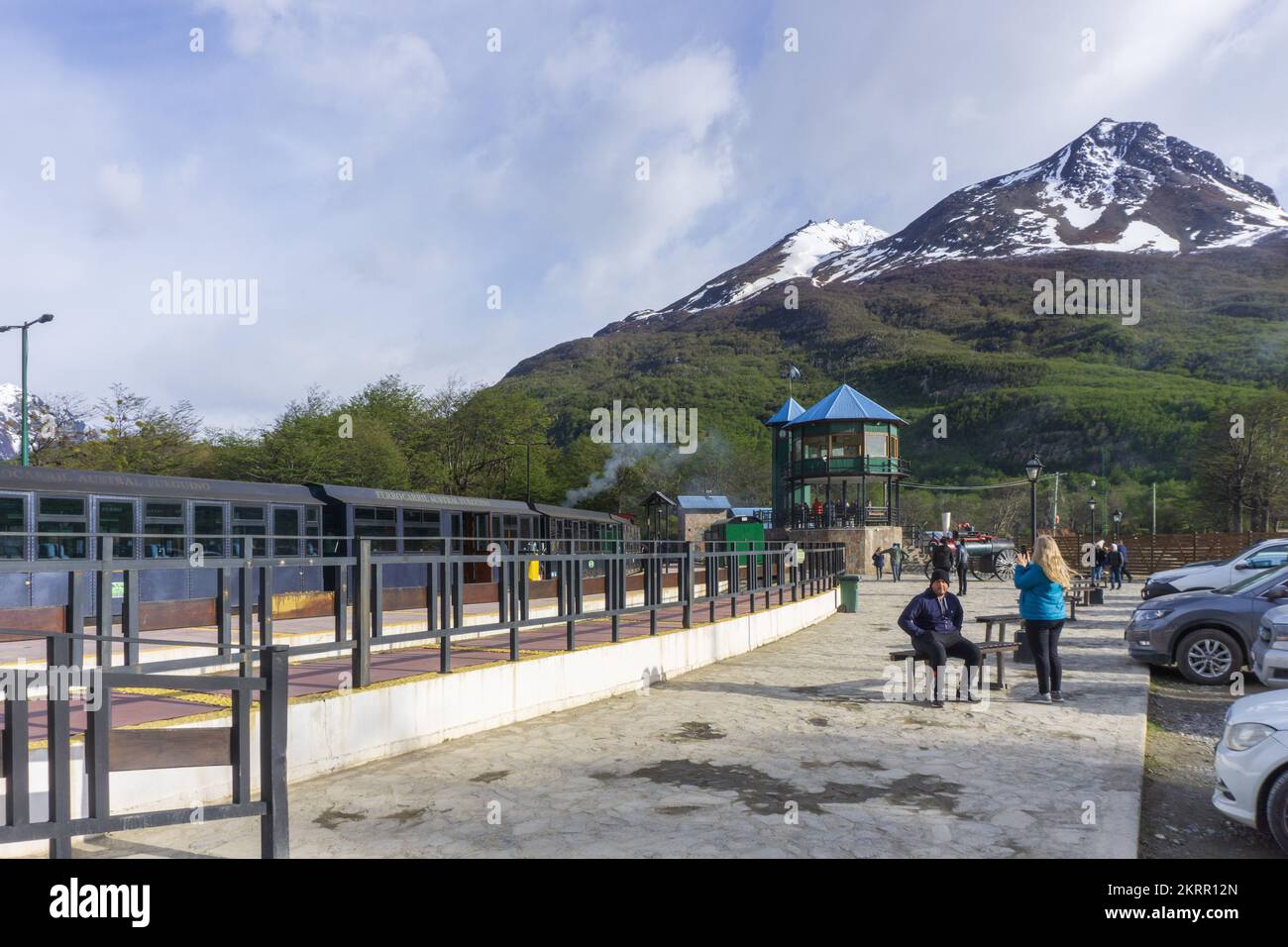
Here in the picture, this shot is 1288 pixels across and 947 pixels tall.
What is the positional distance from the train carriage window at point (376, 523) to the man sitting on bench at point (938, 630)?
1287 cm

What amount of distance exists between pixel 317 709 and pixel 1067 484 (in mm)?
96024

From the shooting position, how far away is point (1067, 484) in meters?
92.7

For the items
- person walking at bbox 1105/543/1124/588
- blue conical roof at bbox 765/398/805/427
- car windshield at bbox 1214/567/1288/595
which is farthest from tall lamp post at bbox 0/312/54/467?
blue conical roof at bbox 765/398/805/427

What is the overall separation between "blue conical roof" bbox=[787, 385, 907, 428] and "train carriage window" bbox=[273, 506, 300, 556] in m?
34.4

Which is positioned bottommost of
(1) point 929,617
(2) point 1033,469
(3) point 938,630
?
(3) point 938,630

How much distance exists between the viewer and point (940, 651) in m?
9.58

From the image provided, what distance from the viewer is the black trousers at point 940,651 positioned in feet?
31.4

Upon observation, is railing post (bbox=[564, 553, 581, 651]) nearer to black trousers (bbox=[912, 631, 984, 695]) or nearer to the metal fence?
the metal fence

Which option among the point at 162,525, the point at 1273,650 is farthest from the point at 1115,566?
the point at 162,525

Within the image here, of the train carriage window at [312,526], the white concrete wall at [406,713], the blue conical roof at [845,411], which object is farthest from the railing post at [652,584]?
the blue conical roof at [845,411]

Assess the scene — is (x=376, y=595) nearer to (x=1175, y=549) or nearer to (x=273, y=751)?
(x=273, y=751)

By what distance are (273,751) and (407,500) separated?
18.1 m
